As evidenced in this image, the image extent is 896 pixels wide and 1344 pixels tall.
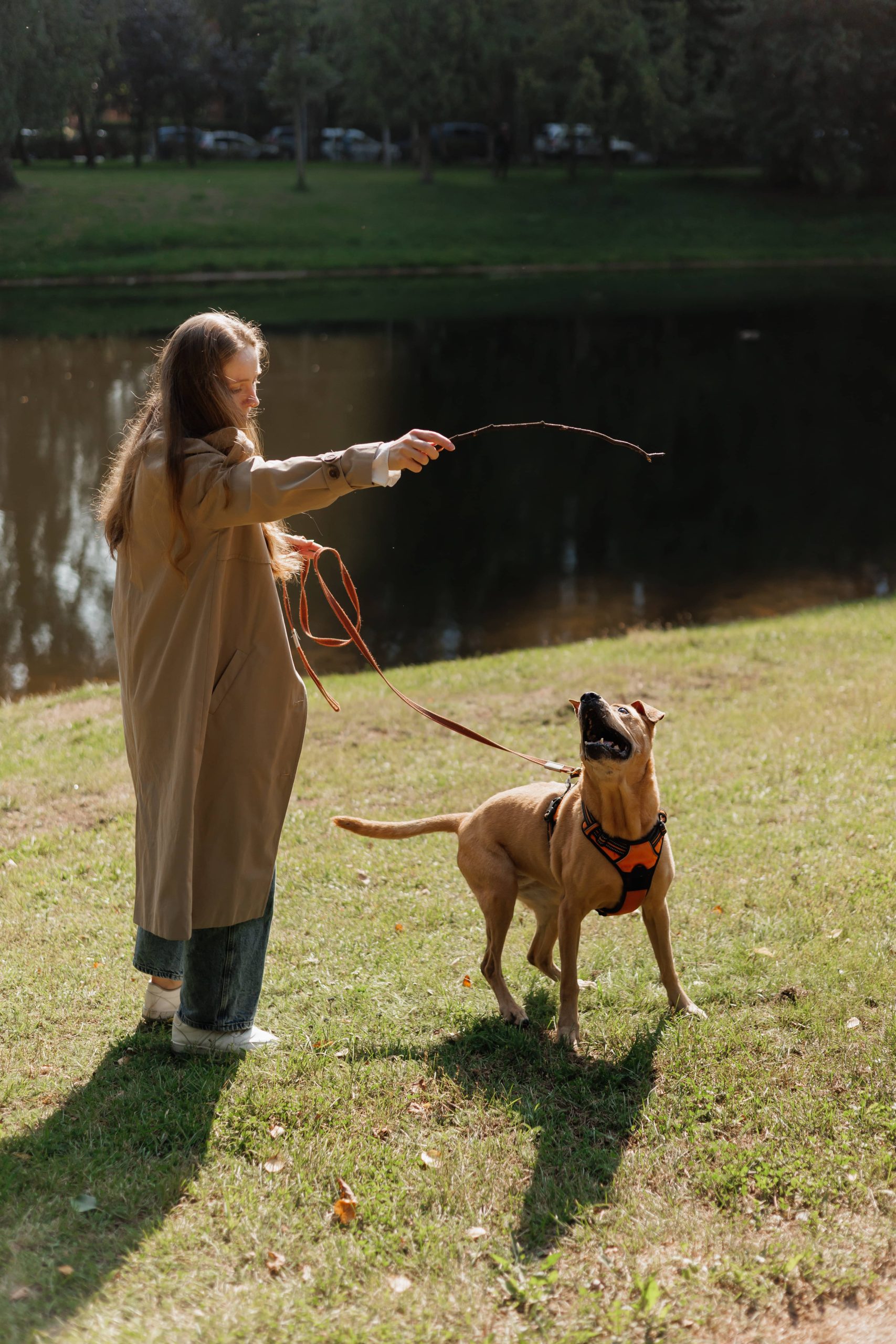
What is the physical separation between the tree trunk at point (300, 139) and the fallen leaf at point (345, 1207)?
49600mm

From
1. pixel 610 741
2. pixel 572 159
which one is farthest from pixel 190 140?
pixel 610 741

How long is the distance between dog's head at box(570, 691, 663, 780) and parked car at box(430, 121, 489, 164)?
6324cm

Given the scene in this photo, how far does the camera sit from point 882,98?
50.7 metres

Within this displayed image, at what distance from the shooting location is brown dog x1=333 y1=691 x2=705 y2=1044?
12.8 feet

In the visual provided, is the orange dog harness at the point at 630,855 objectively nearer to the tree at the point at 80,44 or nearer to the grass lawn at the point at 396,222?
the grass lawn at the point at 396,222

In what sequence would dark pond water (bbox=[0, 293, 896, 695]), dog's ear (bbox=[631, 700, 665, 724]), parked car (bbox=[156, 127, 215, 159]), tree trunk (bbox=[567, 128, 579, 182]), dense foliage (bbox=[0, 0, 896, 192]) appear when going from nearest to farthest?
1. dog's ear (bbox=[631, 700, 665, 724])
2. dark pond water (bbox=[0, 293, 896, 695])
3. dense foliage (bbox=[0, 0, 896, 192])
4. tree trunk (bbox=[567, 128, 579, 182])
5. parked car (bbox=[156, 127, 215, 159])

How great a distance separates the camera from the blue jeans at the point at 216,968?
4031 millimetres

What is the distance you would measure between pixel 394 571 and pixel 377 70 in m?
41.8

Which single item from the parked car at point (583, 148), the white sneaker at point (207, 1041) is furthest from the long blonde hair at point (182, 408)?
the parked car at point (583, 148)

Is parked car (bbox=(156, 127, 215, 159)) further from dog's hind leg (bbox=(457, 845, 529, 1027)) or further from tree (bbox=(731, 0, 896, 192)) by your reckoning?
dog's hind leg (bbox=(457, 845, 529, 1027))

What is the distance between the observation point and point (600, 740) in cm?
385

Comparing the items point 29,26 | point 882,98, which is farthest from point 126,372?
point 882,98

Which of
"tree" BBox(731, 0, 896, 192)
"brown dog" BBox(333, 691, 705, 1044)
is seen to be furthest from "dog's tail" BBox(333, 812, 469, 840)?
"tree" BBox(731, 0, 896, 192)

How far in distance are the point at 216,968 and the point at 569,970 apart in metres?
1.23
